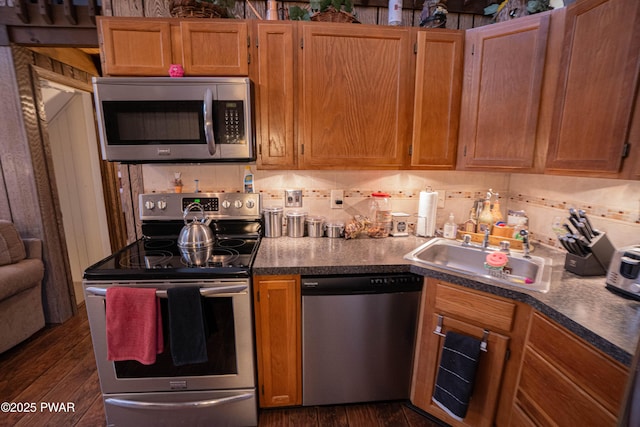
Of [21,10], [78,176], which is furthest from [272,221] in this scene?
[78,176]

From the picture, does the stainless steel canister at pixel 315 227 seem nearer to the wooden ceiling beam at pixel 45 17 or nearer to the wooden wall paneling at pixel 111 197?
the wooden ceiling beam at pixel 45 17

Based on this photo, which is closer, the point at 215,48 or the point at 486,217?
the point at 215,48

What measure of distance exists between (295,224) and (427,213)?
90 cm

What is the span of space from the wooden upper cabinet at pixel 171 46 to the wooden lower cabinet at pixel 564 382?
1913mm

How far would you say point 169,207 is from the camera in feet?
6.25

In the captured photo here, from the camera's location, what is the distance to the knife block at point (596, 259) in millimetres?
1370

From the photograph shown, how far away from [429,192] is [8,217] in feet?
10.7

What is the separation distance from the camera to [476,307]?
1364 millimetres

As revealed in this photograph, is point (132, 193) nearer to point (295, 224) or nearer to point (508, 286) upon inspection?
point (295, 224)

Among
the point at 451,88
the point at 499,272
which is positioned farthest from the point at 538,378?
the point at 451,88

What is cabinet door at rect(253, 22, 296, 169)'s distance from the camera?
160 cm

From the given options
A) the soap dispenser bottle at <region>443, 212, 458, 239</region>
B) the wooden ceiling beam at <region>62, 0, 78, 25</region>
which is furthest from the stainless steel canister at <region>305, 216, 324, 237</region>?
the wooden ceiling beam at <region>62, 0, 78, 25</region>

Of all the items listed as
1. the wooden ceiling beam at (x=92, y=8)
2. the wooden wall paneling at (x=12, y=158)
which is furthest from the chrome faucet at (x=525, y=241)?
the wooden wall paneling at (x=12, y=158)

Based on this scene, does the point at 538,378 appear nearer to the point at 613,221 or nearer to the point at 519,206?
the point at 613,221
